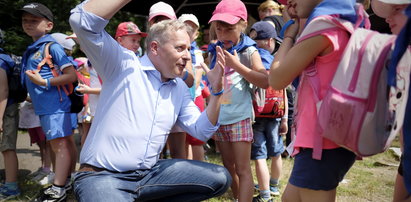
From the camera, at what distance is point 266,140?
3.71m

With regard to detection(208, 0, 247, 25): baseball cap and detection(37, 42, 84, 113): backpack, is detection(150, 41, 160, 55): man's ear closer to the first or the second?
detection(208, 0, 247, 25): baseball cap

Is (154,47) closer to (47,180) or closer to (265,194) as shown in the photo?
(265,194)

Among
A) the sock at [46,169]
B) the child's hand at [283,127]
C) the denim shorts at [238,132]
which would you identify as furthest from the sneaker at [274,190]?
the sock at [46,169]

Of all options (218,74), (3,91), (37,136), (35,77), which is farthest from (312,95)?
(37,136)

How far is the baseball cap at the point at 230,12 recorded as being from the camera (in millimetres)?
2912

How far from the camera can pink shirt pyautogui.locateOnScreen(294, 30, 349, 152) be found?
1763mm

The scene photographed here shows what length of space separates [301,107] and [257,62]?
967 mm

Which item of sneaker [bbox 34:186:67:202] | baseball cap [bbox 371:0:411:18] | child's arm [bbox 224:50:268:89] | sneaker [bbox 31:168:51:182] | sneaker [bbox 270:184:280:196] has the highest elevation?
baseball cap [bbox 371:0:411:18]

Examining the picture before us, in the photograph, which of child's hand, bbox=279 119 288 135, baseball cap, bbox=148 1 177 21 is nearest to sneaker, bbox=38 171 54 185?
baseball cap, bbox=148 1 177 21

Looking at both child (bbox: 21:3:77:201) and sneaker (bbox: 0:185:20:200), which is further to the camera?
sneaker (bbox: 0:185:20:200)

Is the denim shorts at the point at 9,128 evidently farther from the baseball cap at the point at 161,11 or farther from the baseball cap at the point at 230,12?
the baseball cap at the point at 230,12

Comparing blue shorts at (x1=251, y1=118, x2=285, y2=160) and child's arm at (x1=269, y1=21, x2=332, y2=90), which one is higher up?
child's arm at (x1=269, y1=21, x2=332, y2=90)

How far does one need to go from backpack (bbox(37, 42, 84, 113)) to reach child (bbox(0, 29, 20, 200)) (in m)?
0.50

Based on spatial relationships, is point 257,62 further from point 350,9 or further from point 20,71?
point 20,71
